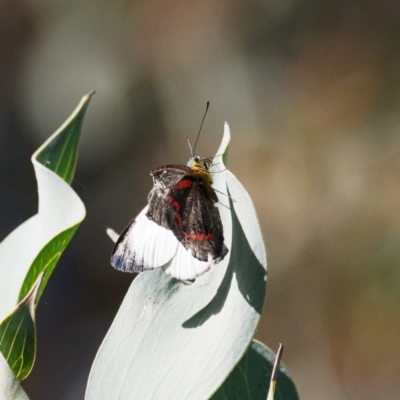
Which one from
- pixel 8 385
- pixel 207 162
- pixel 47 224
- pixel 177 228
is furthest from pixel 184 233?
pixel 8 385

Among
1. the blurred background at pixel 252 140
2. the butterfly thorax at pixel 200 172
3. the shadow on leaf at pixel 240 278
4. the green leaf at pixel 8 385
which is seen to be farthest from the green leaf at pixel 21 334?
the blurred background at pixel 252 140

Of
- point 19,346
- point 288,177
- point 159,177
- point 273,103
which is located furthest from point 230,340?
point 273,103

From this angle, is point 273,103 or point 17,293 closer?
point 17,293

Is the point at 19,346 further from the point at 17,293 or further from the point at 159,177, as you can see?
the point at 159,177

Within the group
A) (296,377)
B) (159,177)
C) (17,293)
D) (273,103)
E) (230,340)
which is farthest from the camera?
(273,103)

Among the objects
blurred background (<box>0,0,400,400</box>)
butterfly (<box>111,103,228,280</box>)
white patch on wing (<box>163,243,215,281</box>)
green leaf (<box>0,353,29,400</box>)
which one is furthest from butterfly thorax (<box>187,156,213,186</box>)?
blurred background (<box>0,0,400,400</box>)

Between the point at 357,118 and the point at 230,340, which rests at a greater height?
the point at 357,118

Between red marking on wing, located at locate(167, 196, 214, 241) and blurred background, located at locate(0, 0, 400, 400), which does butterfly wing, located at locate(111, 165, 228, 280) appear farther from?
blurred background, located at locate(0, 0, 400, 400)
